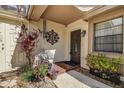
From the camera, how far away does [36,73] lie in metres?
4.13

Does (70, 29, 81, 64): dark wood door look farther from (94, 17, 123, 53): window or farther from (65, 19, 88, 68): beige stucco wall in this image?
(94, 17, 123, 53): window

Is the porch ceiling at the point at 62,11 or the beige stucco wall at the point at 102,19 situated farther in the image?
the porch ceiling at the point at 62,11

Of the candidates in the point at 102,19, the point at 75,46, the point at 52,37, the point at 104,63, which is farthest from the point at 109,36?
the point at 52,37

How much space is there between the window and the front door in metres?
3.45

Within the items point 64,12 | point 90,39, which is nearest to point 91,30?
point 90,39

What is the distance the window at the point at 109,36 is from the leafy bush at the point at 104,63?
18.0 inches

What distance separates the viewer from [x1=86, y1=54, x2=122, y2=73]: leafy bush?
13.2ft

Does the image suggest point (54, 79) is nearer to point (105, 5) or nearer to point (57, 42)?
point (105, 5)

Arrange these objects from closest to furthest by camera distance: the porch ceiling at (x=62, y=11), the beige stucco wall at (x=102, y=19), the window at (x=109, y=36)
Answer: the beige stucco wall at (x=102, y=19), the window at (x=109, y=36), the porch ceiling at (x=62, y=11)

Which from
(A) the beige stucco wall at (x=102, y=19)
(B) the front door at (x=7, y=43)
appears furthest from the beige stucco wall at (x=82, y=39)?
(B) the front door at (x=7, y=43)

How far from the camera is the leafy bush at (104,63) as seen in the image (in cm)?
402

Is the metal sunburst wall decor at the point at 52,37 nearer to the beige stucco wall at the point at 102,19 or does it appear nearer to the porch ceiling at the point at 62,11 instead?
the porch ceiling at the point at 62,11

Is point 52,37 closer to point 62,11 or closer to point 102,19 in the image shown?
point 62,11

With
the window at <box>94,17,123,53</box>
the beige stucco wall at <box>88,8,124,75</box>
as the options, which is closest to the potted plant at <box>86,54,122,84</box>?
the beige stucco wall at <box>88,8,124,75</box>
